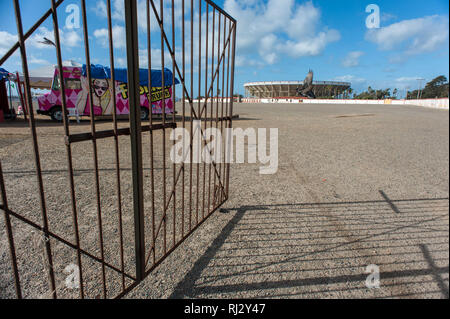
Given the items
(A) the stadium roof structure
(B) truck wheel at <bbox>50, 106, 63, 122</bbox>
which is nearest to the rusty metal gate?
(B) truck wheel at <bbox>50, 106, 63, 122</bbox>

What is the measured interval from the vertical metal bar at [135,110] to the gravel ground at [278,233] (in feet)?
1.74

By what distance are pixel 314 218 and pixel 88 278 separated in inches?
105

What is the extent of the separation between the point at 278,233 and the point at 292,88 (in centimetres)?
9259

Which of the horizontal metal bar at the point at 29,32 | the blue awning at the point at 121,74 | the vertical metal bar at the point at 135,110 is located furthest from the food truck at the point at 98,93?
the horizontal metal bar at the point at 29,32

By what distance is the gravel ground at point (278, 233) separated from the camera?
213 cm

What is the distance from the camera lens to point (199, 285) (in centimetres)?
216

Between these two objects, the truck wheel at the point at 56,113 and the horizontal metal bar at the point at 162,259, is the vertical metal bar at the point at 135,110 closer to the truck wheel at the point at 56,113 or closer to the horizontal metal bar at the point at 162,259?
the horizontal metal bar at the point at 162,259

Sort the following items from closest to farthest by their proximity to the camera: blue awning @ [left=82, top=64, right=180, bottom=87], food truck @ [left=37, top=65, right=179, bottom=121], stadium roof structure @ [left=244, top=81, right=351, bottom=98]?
blue awning @ [left=82, top=64, right=180, bottom=87], food truck @ [left=37, top=65, right=179, bottom=121], stadium roof structure @ [left=244, top=81, right=351, bottom=98]

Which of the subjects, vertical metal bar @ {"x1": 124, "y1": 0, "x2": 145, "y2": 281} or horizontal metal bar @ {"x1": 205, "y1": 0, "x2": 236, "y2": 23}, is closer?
vertical metal bar @ {"x1": 124, "y1": 0, "x2": 145, "y2": 281}

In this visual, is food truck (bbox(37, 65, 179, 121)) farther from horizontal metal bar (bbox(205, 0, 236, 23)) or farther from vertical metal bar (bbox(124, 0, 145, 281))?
vertical metal bar (bbox(124, 0, 145, 281))

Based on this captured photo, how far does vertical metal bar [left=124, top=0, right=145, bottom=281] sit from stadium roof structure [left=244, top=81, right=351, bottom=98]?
89816 millimetres

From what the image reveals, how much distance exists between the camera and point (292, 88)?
8894cm

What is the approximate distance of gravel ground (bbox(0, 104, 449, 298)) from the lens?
83.8 inches
